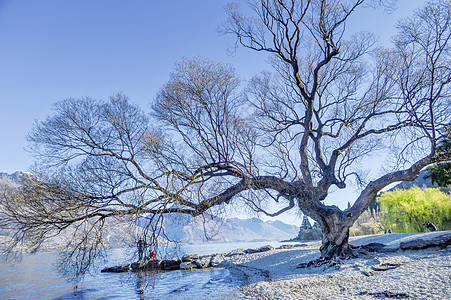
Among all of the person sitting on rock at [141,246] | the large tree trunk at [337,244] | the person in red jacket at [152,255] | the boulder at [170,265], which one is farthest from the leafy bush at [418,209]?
the person sitting on rock at [141,246]

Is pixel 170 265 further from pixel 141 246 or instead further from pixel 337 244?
pixel 141 246

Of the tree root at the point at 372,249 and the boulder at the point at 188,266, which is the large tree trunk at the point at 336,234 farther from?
the boulder at the point at 188,266

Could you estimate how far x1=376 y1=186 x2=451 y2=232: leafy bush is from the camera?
22688 mm

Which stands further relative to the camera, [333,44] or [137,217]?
[333,44]

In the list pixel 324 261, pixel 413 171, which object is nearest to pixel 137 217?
pixel 324 261

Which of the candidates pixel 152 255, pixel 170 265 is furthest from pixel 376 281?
pixel 170 265

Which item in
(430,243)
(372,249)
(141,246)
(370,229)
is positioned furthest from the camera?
(370,229)

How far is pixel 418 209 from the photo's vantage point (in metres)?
23.8

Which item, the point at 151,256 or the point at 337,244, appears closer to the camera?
the point at 151,256

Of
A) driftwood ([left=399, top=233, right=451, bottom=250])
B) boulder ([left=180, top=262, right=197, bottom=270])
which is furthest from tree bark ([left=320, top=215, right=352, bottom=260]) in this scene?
boulder ([left=180, top=262, right=197, bottom=270])

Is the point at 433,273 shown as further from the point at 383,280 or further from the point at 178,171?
the point at 178,171

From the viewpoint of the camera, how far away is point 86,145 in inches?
370

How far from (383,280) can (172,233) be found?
19.9 ft

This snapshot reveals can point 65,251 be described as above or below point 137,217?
below
